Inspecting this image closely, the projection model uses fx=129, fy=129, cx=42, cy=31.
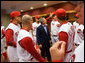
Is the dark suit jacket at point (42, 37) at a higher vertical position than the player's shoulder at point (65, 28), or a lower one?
lower

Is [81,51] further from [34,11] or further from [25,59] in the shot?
[34,11]

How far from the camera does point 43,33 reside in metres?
4.80

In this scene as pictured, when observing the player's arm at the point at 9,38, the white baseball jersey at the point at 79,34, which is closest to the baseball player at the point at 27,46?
A: the player's arm at the point at 9,38

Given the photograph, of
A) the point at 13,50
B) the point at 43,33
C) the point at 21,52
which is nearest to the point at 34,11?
the point at 43,33

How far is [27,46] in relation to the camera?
2.05 m

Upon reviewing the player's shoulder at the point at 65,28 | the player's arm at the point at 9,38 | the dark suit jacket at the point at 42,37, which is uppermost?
the player's shoulder at the point at 65,28

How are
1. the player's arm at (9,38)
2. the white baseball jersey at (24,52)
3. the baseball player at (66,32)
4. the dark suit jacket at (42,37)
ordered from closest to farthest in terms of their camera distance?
the white baseball jersey at (24,52), the baseball player at (66,32), the player's arm at (9,38), the dark suit jacket at (42,37)

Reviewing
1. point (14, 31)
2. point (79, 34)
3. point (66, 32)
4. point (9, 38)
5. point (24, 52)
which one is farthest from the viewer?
point (14, 31)

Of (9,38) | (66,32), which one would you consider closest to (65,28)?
(66,32)

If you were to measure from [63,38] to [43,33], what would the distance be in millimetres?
2468

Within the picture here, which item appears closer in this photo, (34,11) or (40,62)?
(40,62)

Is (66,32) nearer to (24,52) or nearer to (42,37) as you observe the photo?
(24,52)

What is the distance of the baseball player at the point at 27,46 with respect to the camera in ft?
6.73

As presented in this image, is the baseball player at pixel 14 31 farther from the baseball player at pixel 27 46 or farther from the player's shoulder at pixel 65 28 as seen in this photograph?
the player's shoulder at pixel 65 28
